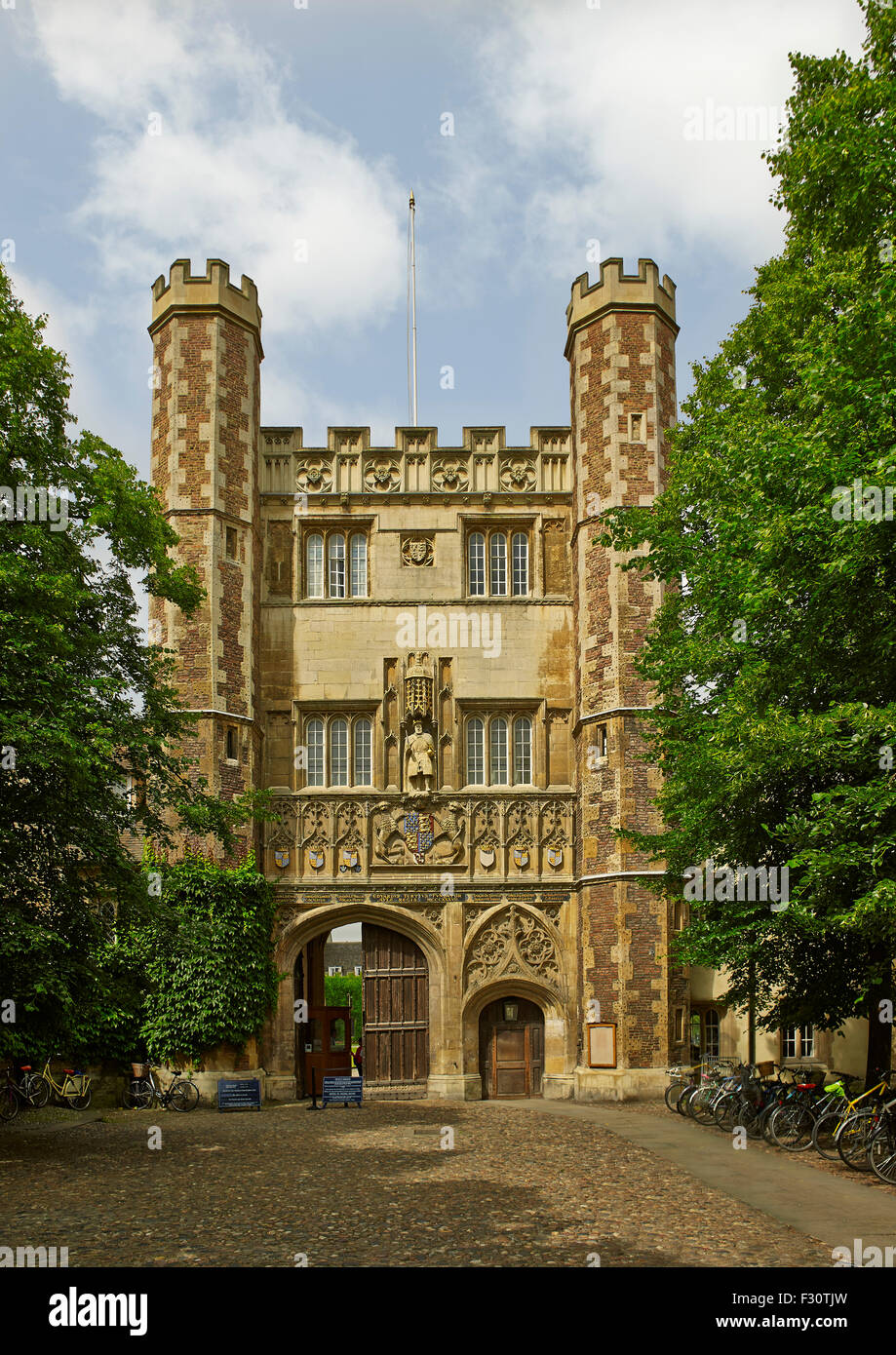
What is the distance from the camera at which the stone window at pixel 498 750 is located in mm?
24172

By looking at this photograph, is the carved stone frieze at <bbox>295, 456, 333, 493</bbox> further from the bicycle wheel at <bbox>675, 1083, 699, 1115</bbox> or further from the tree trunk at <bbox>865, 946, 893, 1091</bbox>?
the tree trunk at <bbox>865, 946, 893, 1091</bbox>

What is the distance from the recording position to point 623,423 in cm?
2361

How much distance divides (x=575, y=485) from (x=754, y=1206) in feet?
53.1

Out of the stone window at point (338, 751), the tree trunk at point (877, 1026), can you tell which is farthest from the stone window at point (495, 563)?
the tree trunk at point (877, 1026)

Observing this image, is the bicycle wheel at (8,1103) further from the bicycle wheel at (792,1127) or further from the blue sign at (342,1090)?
the bicycle wheel at (792,1127)

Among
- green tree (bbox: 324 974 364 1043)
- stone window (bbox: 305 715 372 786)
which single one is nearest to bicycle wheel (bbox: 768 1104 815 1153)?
stone window (bbox: 305 715 372 786)

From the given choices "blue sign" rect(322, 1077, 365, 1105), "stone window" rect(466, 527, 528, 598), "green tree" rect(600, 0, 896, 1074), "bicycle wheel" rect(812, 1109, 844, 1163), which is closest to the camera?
"green tree" rect(600, 0, 896, 1074)

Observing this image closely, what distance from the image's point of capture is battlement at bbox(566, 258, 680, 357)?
78.9 feet

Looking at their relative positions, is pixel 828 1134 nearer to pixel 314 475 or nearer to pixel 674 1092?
pixel 674 1092

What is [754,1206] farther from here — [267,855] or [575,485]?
[575,485]

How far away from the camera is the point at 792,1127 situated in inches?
576

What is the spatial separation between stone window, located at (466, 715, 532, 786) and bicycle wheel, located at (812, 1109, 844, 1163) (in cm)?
1035

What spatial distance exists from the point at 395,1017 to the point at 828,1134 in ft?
33.4

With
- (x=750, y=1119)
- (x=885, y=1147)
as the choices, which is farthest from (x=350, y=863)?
(x=885, y=1147)
